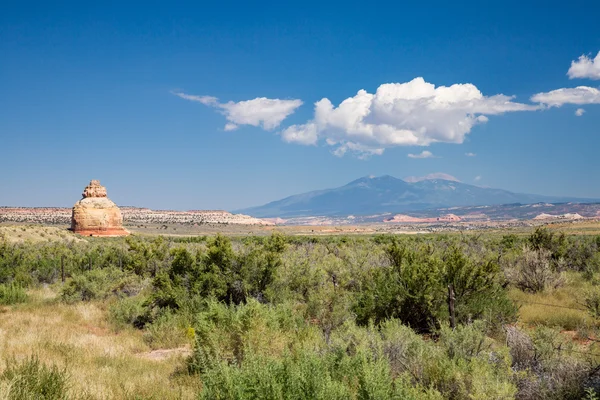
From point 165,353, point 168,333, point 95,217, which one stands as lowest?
point 165,353

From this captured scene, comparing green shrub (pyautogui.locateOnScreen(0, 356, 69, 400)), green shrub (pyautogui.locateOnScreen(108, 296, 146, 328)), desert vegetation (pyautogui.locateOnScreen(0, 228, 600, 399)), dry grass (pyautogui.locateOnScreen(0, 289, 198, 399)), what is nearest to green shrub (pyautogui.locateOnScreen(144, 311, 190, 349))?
desert vegetation (pyautogui.locateOnScreen(0, 228, 600, 399))

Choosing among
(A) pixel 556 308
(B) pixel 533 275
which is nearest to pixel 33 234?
(B) pixel 533 275

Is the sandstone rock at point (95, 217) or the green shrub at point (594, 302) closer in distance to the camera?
the green shrub at point (594, 302)

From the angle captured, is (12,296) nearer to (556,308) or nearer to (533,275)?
(556,308)

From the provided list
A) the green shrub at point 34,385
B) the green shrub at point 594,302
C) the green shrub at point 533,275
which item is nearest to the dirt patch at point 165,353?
the green shrub at point 34,385

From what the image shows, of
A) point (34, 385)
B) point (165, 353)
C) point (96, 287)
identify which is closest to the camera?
point (34, 385)

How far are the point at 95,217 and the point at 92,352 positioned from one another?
63037mm

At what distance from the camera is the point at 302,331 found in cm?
842

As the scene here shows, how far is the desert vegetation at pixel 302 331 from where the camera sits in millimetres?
5133

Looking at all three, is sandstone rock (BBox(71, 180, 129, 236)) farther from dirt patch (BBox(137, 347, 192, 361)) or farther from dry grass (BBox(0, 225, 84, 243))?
dirt patch (BBox(137, 347, 192, 361))

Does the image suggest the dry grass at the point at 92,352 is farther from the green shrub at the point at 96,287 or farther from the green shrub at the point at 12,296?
the green shrub at the point at 96,287

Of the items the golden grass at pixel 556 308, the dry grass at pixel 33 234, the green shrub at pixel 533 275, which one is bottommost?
the golden grass at pixel 556 308

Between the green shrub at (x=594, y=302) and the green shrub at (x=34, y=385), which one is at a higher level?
the green shrub at (x=34, y=385)

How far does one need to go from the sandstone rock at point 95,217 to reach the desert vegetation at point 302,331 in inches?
1957
